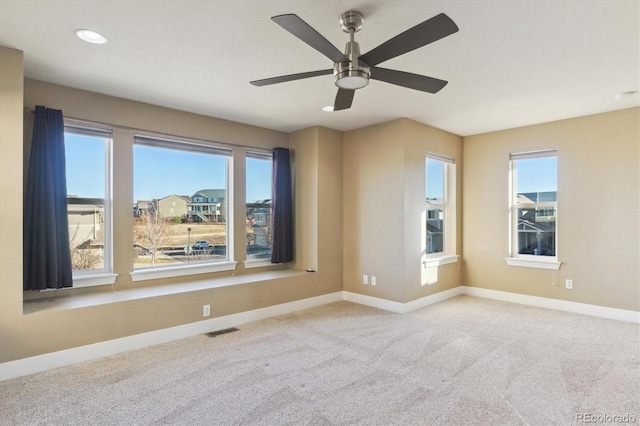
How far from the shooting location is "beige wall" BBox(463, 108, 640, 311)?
4.19 meters

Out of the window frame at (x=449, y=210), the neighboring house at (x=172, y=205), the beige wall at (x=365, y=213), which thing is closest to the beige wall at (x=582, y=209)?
the beige wall at (x=365, y=213)

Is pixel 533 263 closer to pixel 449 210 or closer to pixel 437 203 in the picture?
pixel 449 210

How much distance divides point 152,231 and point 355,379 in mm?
2812

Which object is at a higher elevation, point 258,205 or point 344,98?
point 344,98

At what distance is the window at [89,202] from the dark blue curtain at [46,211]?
0.73 feet

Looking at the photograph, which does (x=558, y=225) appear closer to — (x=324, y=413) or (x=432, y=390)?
(x=432, y=390)

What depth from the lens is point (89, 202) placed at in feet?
11.9

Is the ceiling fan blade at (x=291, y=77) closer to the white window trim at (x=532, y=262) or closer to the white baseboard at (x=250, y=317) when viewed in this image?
the white baseboard at (x=250, y=317)

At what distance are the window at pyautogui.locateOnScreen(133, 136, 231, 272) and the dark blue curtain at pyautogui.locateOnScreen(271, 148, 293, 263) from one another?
676mm

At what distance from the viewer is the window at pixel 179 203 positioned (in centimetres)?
402

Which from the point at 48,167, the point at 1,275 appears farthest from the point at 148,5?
the point at 1,275

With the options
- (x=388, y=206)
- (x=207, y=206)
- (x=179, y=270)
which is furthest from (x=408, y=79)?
(x=179, y=270)

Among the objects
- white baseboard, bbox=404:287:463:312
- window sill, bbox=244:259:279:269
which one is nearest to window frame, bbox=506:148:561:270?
white baseboard, bbox=404:287:463:312

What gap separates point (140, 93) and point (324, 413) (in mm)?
3439
